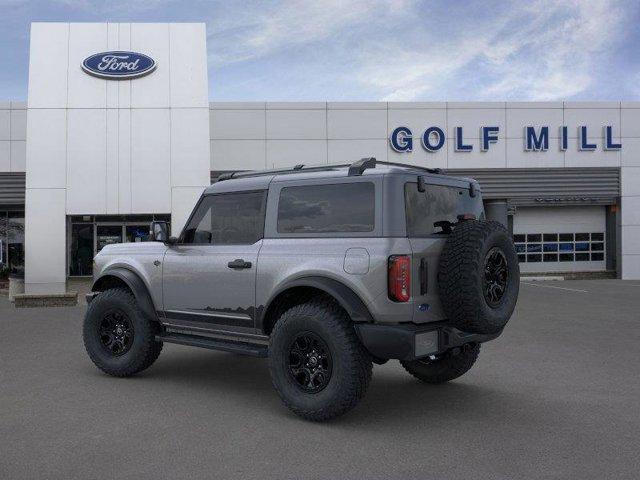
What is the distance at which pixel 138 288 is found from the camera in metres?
6.72

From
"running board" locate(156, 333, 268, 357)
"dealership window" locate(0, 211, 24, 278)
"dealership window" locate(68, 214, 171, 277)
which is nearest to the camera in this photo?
"running board" locate(156, 333, 268, 357)

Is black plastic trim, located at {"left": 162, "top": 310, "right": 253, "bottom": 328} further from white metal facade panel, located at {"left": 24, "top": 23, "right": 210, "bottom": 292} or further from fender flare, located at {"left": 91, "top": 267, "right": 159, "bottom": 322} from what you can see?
white metal facade panel, located at {"left": 24, "top": 23, "right": 210, "bottom": 292}

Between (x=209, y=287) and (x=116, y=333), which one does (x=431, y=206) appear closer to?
(x=209, y=287)

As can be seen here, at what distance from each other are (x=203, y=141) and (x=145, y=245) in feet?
43.4

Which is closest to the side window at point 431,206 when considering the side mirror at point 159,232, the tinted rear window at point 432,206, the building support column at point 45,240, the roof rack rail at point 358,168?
the tinted rear window at point 432,206

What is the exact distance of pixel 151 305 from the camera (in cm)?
665

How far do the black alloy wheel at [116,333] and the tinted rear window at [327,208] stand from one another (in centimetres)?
240

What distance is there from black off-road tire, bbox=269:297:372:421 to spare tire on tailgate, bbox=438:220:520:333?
83cm

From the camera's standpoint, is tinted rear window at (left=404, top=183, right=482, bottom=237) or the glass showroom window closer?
tinted rear window at (left=404, top=183, right=482, bottom=237)

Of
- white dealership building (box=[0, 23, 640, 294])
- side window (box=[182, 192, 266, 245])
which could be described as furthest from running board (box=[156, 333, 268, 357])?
white dealership building (box=[0, 23, 640, 294])

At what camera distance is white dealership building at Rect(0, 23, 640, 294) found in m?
19.5

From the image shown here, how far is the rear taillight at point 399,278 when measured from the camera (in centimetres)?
482

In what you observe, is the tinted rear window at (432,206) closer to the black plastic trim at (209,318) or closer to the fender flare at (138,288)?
the black plastic trim at (209,318)

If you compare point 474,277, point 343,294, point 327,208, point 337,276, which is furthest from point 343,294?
point 474,277
